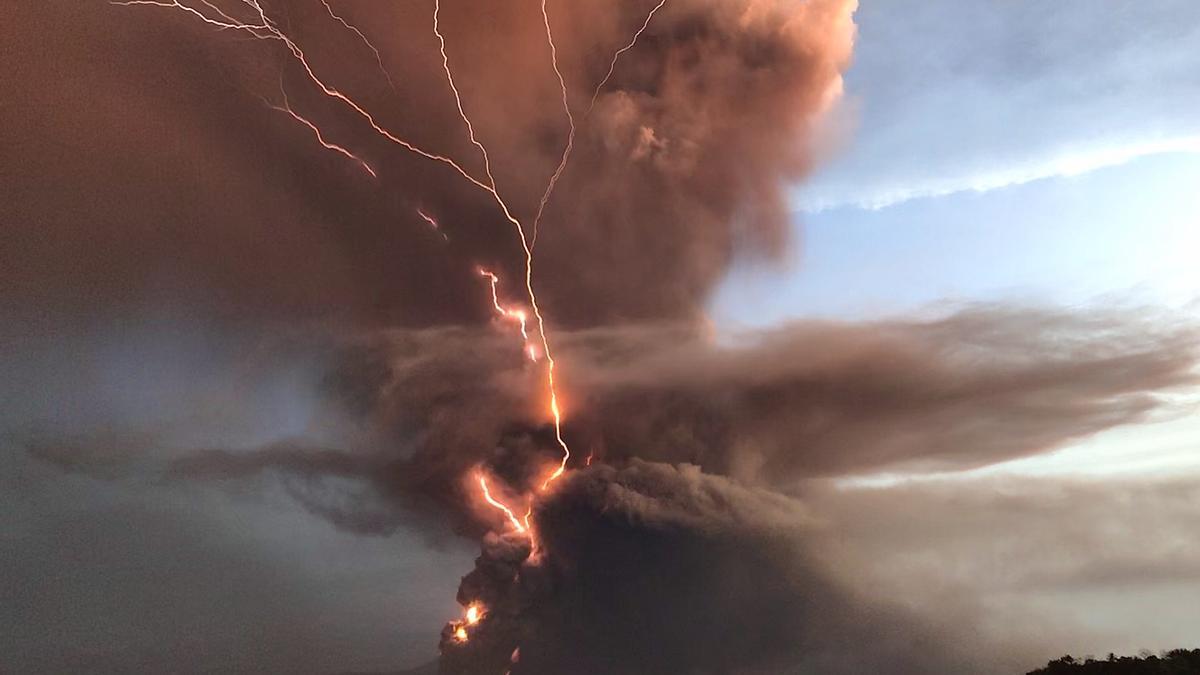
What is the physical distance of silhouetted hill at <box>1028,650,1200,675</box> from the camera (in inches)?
1465

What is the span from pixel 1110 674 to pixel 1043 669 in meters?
6.00

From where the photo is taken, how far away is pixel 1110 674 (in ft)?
130

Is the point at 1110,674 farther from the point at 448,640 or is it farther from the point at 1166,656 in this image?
the point at 448,640

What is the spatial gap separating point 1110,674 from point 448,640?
5161 cm

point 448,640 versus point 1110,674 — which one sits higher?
point 448,640

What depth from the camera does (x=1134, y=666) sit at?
39969 mm

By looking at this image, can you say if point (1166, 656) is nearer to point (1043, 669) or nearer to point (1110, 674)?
point (1110, 674)

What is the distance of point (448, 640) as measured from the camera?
→ 252 feet

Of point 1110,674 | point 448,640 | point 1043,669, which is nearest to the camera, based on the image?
point 1110,674

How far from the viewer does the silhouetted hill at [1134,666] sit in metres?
37.2

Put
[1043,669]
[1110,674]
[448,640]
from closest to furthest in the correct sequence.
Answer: [1110,674], [1043,669], [448,640]

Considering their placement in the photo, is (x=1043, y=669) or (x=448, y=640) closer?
(x=1043, y=669)

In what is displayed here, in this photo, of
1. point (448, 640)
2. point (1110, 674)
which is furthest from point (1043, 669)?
point (448, 640)

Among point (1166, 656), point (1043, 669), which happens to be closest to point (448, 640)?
point (1043, 669)
